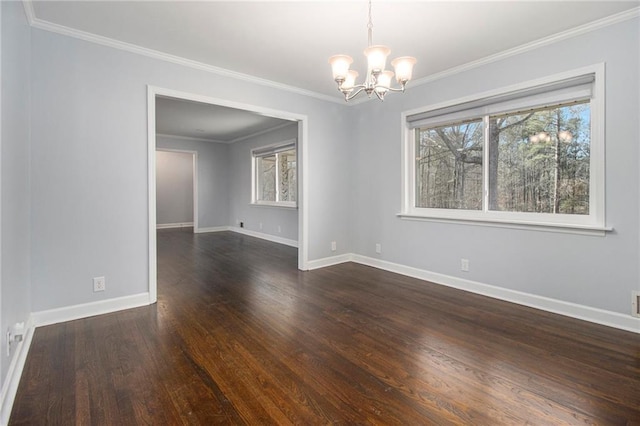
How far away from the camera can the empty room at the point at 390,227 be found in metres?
1.85

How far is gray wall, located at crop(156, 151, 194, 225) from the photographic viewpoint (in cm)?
943

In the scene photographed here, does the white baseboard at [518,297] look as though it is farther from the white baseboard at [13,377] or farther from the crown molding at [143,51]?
the white baseboard at [13,377]

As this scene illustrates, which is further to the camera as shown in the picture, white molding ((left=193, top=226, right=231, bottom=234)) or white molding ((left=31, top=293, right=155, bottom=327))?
white molding ((left=193, top=226, right=231, bottom=234))

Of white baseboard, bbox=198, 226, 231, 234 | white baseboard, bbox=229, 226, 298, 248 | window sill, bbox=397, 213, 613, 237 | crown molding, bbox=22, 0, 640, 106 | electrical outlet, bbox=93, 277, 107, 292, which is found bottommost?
electrical outlet, bbox=93, 277, 107, 292

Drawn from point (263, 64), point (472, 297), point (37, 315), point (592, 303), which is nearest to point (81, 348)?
point (37, 315)

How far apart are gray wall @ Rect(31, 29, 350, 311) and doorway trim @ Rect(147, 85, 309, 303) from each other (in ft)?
0.17

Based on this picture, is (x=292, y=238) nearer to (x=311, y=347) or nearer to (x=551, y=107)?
(x=311, y=347)

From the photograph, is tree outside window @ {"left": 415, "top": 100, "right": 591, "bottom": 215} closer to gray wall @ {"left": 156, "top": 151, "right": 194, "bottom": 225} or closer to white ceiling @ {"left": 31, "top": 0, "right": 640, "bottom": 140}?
white ceiling @ {"left": 31, "top": 0, "right": 640, "bottom": 140}

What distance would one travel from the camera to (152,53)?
3213 millimetres

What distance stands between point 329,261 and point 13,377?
3.63 m

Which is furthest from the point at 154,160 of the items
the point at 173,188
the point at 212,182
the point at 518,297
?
the point at 173,188

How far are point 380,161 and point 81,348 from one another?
3.86 meters

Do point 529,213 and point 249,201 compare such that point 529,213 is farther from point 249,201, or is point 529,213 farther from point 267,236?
point 249,201

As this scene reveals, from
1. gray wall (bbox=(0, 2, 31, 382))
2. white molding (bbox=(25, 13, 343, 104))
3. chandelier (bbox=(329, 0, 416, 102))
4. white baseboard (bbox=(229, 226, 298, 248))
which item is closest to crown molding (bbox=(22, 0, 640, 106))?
white molding (bbox=(25, 13, 343, 104))
